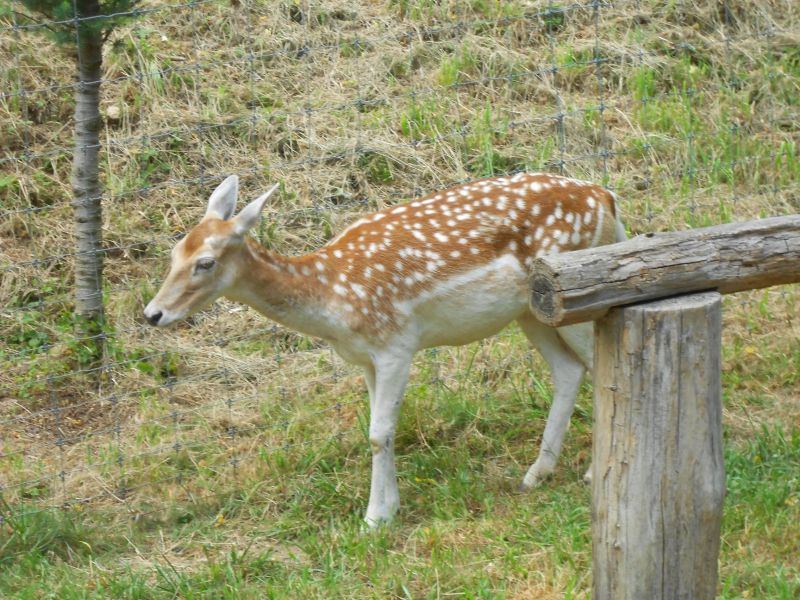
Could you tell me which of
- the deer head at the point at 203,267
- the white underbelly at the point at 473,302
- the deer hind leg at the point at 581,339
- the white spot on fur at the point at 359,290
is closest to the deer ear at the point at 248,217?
the deer head at the point at 203,267

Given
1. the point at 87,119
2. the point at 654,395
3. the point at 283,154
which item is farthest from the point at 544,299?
the point at 283,154

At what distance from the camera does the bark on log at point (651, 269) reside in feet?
13.5

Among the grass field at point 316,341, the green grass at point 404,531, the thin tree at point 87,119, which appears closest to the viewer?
the green grass at point 404,531

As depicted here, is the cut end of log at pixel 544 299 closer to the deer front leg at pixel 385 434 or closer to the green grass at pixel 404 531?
the green grass at pixel 404 531

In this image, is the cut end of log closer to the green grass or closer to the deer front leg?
the green grass

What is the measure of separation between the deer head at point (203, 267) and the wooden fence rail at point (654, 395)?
2.12 m

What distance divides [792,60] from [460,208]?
517 cm

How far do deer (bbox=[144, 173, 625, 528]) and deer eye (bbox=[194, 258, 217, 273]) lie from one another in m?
0.05

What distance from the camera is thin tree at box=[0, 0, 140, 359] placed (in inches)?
263

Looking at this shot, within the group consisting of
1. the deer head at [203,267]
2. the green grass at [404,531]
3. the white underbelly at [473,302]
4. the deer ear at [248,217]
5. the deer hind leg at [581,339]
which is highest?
the deer ear at [248,217]

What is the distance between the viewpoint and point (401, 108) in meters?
9.58

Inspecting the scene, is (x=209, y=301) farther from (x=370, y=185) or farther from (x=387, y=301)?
(x=370, y=185)

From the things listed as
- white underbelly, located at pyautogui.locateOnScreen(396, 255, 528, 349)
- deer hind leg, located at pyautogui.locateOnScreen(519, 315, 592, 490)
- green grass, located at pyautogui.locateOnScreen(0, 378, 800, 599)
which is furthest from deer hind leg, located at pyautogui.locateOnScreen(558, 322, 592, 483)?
green grass, located at pyautogui.locateOnScreen(0, 378, 800, 599)

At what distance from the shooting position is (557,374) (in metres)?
6.64
